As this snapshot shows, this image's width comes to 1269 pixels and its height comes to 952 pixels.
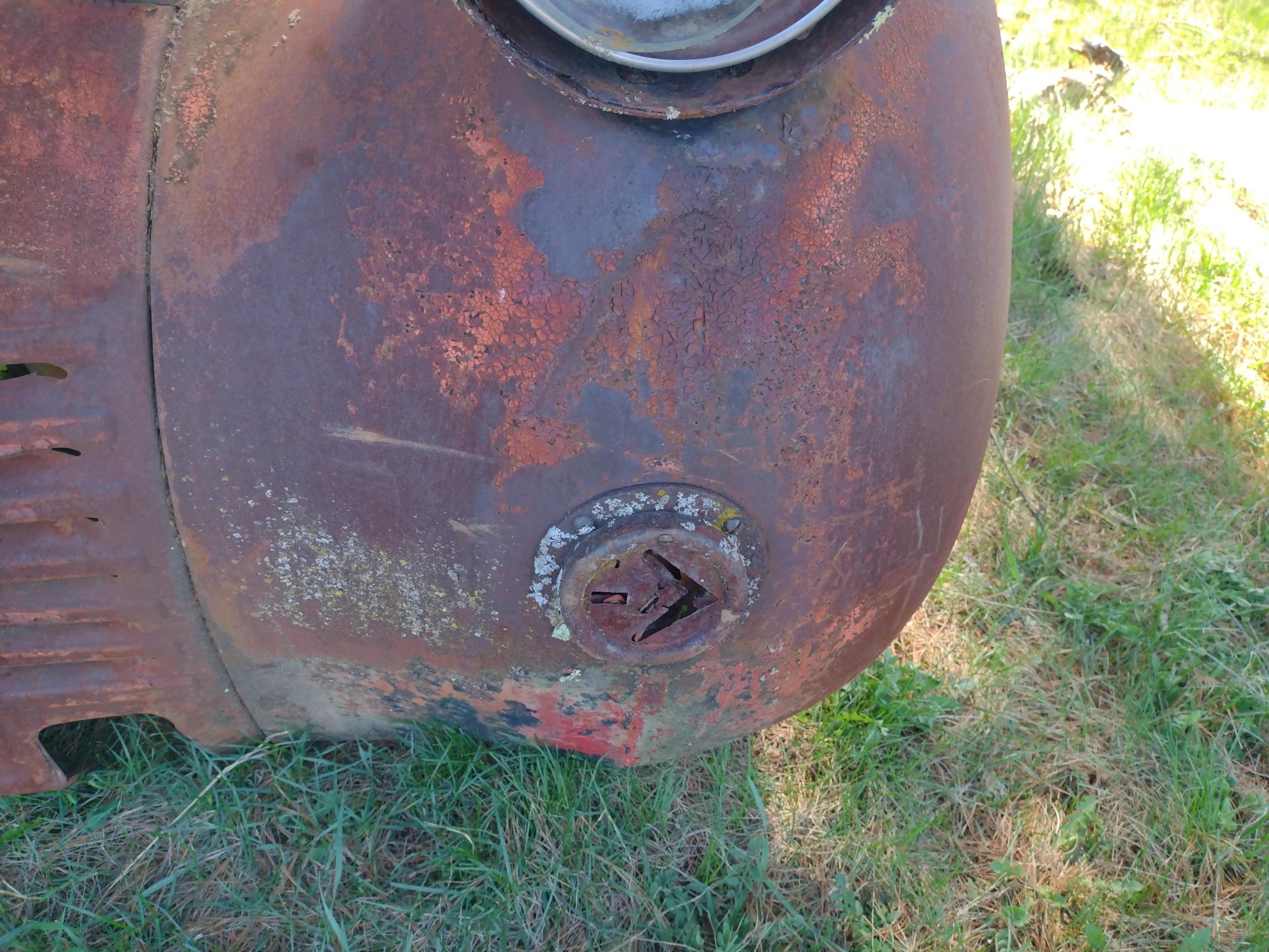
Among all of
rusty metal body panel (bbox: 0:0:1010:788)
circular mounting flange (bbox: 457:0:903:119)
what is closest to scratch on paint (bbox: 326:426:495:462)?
rusty metal body panel (bbox: 0:0:1010:788)

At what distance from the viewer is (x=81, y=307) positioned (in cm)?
127

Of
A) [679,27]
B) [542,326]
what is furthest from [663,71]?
[542,326]

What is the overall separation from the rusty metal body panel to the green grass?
0.52m

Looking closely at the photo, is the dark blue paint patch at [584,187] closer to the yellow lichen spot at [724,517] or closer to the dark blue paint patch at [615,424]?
the dark blue paint patch at [615,424]

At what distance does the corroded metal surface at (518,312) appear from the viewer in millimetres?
1156

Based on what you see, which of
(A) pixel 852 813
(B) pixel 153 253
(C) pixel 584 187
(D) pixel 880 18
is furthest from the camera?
(A) pixel 852 813

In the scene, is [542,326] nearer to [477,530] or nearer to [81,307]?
[477,530]

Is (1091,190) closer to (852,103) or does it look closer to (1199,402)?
(1199,402)

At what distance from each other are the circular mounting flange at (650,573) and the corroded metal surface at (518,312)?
2 cm

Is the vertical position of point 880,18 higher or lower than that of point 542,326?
higher

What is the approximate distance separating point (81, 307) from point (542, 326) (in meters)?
0.62

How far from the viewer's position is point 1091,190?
3.73m

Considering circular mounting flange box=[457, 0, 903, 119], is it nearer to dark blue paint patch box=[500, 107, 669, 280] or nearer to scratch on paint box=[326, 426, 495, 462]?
dark blue paint patch box=[500, 107, 669, 280]

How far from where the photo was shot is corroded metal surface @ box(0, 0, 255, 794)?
49.8 inches
